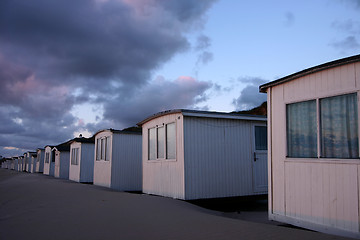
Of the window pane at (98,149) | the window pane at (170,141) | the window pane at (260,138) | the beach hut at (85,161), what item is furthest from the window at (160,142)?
the beach hut at (85,161)

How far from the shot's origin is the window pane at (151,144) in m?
12.5

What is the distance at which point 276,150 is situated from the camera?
7.02 metres

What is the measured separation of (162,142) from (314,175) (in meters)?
6.72

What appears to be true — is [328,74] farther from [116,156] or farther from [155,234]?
[116,156]

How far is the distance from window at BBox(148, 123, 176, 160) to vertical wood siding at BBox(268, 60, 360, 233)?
4635 millimetres

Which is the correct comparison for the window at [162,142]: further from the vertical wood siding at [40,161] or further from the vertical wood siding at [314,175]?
the vertical wood siding at [40,161]

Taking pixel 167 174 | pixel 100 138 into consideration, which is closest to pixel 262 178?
pixel 167 174

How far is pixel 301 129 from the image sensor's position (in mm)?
6414

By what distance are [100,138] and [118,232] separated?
43.6 ft

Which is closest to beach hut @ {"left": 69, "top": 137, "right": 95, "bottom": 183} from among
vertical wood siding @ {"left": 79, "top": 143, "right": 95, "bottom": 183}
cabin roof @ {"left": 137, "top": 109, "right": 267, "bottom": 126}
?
vertical wood siding @ {"left": 79, "top": 143, "right": 95, "bottom": 183}

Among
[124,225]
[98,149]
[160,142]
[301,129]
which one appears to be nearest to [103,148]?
[98,149]

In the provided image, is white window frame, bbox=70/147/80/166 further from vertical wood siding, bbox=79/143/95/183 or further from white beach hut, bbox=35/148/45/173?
white beach hut, bbox=35/148/45/173

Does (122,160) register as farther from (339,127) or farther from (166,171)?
(339,127)

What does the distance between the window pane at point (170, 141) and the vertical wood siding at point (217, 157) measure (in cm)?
75
